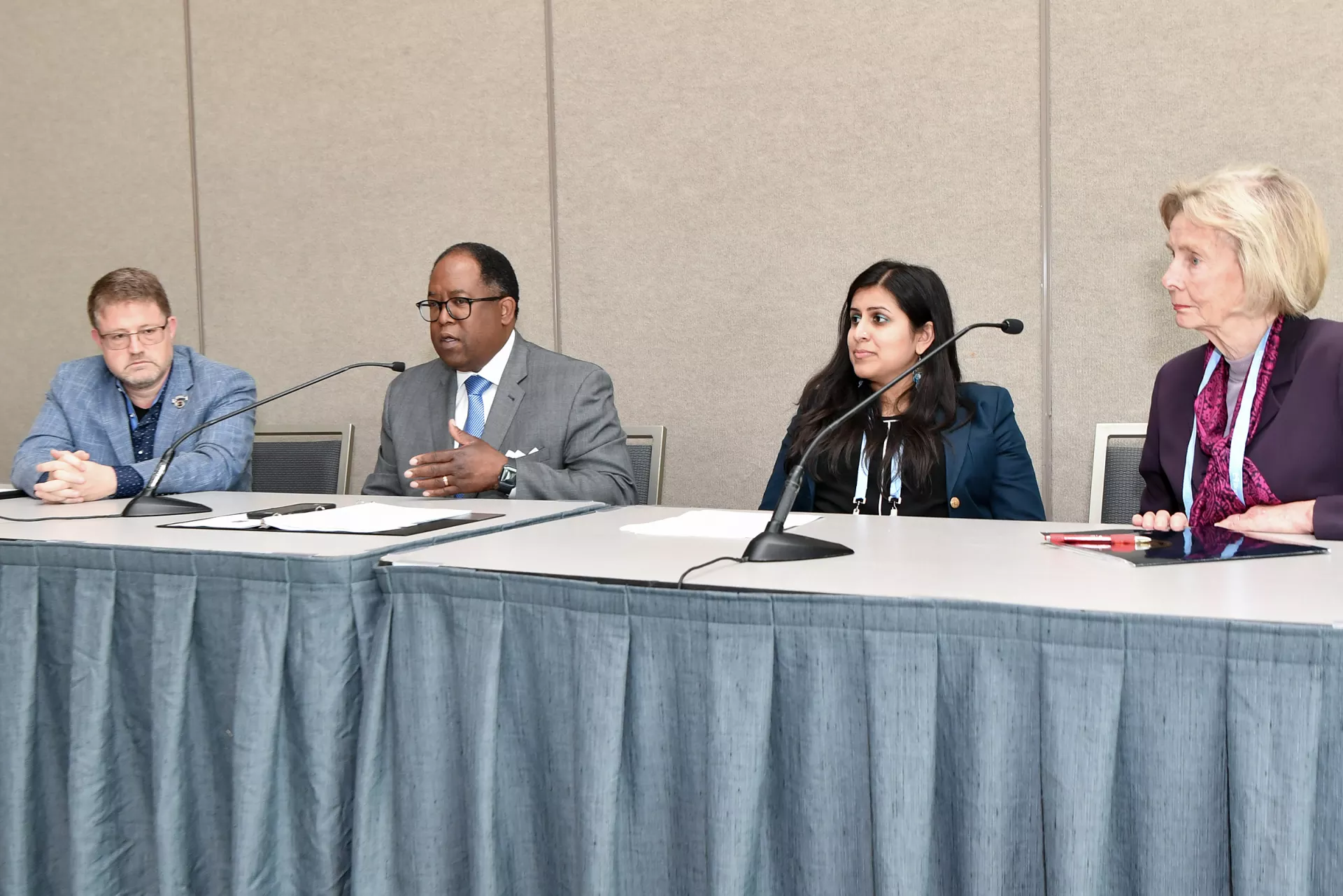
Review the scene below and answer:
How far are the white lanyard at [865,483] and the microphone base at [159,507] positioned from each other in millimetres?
1329

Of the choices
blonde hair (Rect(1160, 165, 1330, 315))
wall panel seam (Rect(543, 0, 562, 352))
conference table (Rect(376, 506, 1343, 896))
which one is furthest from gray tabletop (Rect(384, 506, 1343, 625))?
wall panel seam (Rect(543, 0, 562, 352))

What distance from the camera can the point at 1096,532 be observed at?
1488 millimetres

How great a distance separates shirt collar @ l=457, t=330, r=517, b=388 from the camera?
108 inches

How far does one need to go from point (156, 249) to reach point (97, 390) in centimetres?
171

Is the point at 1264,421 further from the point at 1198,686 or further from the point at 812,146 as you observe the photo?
the point at 812,146

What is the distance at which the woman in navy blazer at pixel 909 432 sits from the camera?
2.32 m

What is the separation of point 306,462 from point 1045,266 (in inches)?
85.9

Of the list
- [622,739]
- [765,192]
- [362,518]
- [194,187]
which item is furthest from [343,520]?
[194,187]

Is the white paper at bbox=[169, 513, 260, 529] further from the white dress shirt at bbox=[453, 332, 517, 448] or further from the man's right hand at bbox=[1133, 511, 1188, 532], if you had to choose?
the man's right hand at bbox=[1133, 511, 1188, 532]

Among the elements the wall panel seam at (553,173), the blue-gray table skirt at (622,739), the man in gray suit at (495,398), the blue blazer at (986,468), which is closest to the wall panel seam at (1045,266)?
the blue blazer at (986,468)

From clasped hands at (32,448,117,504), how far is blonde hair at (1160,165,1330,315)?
7.39ft

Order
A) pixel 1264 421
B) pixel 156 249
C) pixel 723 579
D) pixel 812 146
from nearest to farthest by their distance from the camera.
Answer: pixel 723 579, pixel 1264 421, pixel 812 146, pixel 156 249

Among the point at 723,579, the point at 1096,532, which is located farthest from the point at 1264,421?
the point at 723,579

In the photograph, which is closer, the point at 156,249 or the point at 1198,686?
the point at 1198,686
